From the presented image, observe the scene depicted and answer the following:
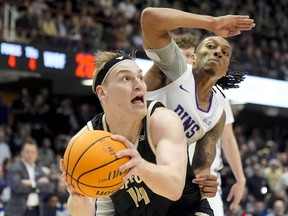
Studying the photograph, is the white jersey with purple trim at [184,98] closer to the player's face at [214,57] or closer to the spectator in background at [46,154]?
the player's face at [214,57]

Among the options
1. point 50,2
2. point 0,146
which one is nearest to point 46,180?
point 0,146

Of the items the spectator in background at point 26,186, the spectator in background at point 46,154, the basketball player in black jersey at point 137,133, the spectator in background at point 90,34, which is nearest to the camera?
the basketball player in black jersey at point 137,133

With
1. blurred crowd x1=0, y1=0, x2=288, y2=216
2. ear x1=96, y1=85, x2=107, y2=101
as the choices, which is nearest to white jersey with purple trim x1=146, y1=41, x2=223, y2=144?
ear x1=96, y1=85, x2=107, y2=101

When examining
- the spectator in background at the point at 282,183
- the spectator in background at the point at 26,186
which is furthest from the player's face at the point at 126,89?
the spectator in background at the point at 282,183

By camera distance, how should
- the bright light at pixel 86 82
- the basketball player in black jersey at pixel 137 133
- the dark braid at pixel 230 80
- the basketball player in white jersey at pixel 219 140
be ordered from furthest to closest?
the bright light at pixel 86 82
the dark braid at pixel 230 80
the basketball player in white jersey at pixel 219 140
the basketball player in black jersey at pixel 137 133

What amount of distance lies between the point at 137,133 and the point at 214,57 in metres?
1.09

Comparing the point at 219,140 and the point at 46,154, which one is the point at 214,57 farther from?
the point at 46,154

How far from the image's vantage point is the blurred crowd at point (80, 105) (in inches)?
524

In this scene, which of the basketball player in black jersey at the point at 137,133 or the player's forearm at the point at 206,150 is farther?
the player's forearm at the point at 206,150

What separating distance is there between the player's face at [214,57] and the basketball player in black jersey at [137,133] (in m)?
0.91

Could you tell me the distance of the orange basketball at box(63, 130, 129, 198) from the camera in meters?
3.30

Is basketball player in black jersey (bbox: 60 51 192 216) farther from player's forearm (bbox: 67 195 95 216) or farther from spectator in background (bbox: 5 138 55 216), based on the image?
spectator in background (bbox: 5 138 55 216)

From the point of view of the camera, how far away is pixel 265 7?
2528 cm

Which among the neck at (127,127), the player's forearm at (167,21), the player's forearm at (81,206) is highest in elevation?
the player's forearm at (167,21)
